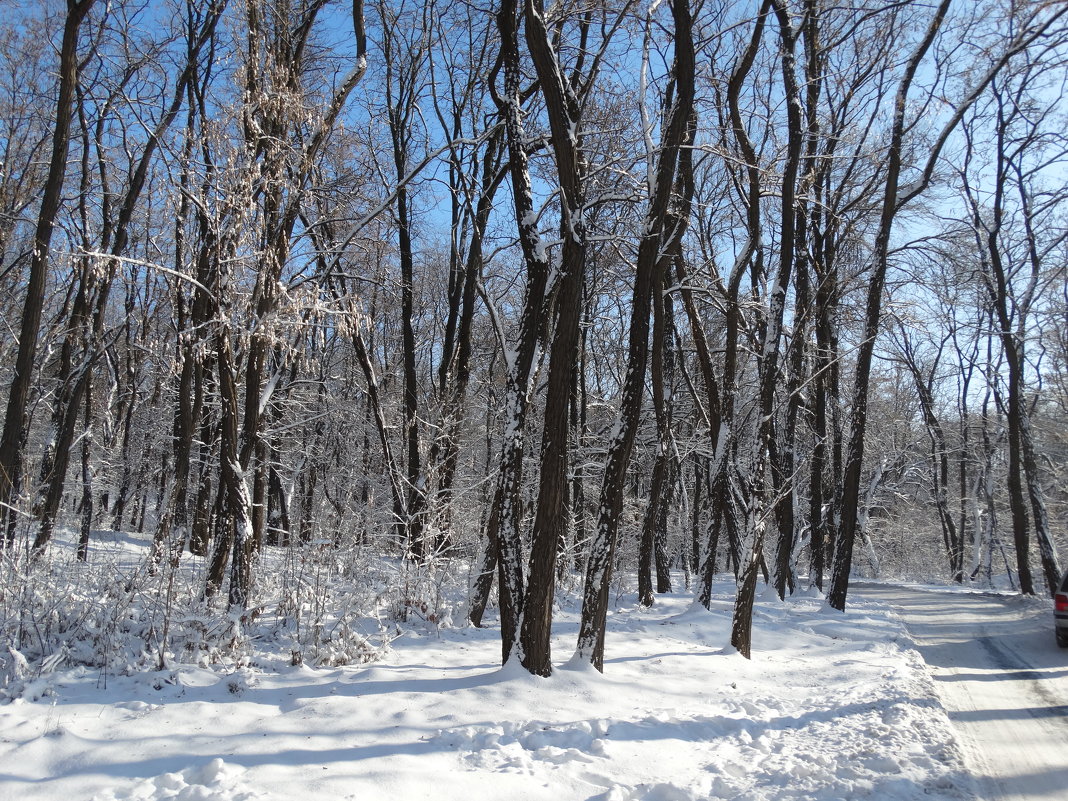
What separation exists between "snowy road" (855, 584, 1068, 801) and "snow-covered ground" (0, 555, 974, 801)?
28 cm

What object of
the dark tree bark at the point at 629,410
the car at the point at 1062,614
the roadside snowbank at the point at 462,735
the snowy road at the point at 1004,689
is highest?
the dark tree bark at the point at 629,410

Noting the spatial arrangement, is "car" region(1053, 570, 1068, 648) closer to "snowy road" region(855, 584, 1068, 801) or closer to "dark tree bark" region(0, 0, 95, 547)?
"snowy road" region(855, 584, 1068, 801)

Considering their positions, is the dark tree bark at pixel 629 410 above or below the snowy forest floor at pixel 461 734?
above

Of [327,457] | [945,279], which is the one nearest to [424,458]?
[327,457]

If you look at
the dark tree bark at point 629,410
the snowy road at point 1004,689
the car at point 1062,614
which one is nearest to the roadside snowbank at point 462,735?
the snowy road at point 1004,689

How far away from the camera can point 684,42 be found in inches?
285

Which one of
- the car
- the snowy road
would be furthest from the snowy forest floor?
the car

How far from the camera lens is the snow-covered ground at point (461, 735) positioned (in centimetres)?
415

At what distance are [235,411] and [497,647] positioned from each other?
4271 mm

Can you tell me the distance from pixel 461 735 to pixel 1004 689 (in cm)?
669

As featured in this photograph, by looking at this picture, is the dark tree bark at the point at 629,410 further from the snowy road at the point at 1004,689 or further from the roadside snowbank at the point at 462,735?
the snowy road at the point at 1004,689

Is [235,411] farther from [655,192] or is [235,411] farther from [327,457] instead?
[327,457]

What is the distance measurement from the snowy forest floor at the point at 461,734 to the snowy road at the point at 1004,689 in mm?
285

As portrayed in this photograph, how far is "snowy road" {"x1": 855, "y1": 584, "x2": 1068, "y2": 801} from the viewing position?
4949mm
